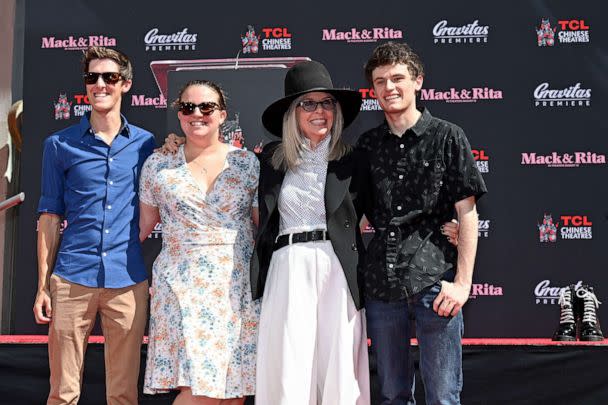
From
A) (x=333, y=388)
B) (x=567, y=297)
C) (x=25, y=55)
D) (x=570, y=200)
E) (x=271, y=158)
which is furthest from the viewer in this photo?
(x=25, y=55)

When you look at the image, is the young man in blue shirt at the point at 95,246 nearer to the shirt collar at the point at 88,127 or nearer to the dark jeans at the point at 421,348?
the shirt collar at the point at 88,127

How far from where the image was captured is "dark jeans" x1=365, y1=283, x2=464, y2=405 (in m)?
2.51

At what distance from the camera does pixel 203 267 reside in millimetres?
2715

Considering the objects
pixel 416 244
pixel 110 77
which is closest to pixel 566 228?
pixel 416 244

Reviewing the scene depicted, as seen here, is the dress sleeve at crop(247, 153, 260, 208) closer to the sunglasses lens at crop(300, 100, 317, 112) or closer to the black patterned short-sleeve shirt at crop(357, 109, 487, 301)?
the sunglasses lens at crop(300, 100, 317, 112)

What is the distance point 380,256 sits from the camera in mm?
2613

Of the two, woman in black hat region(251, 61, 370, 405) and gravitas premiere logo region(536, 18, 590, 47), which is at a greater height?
gravitas premiere logo region(536, 18, 590, 47)

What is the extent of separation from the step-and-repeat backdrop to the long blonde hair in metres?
2.23

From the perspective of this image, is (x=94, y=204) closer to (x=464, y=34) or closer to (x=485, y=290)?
(x=485, y=290)

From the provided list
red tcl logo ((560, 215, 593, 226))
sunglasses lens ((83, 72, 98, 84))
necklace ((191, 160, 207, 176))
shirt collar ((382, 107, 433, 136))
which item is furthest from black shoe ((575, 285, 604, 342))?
sunglasses lens ((83, 72, 98, 84))

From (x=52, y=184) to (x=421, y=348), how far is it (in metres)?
1.65

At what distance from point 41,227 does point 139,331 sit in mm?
601

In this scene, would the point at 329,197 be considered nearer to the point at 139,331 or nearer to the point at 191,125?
the point at 191,125

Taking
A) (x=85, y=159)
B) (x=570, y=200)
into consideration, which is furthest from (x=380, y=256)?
(x=570, y=200)
